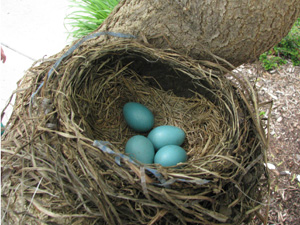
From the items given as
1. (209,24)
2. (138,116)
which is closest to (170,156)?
(138,116)

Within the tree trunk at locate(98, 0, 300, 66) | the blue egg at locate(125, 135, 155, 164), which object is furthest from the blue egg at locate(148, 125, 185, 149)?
the tree trunk at locate(98, 0, 300, 66)

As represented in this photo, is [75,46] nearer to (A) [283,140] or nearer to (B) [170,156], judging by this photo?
(B) [170,156]

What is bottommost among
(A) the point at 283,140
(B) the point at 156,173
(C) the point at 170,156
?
(A) the point at 283,140

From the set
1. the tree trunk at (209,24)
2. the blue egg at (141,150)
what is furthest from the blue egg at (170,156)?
the tree trunk at (209,24)

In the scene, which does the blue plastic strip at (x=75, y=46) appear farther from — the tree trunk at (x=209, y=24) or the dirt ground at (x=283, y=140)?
the dirt ground at (x=283, y=140)

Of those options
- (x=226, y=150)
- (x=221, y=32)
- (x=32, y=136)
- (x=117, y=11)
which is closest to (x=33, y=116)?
(x=32, y=136)

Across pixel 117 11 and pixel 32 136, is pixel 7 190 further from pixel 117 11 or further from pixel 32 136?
pixel 117 11
